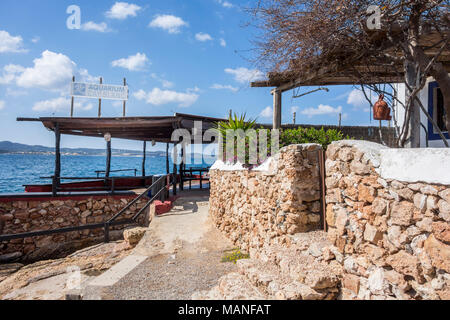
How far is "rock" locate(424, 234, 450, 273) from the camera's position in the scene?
1.93 metres

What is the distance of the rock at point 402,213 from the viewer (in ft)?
7.34

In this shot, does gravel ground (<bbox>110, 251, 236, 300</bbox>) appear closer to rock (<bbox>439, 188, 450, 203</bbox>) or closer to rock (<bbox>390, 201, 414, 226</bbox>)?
rock (<bbox>390, 201, 414, 226</bbox>)

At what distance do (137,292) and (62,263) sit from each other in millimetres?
3854

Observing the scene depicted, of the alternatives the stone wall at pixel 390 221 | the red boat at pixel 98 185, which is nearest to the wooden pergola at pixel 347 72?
the stone wall at pixel 390 221

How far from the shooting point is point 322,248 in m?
3.23

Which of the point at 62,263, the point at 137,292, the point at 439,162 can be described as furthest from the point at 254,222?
the point at 62,263

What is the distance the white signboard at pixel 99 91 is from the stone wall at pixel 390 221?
13.5 metres

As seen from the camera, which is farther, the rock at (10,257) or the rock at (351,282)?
the rock at (10,257)

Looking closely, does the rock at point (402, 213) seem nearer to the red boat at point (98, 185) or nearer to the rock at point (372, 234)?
the rock at point (372, 234)

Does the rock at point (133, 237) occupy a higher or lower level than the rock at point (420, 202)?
lower

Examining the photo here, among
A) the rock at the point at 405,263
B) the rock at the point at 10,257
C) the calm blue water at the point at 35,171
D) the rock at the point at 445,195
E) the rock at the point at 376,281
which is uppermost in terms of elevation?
the rock at the point at 445,195

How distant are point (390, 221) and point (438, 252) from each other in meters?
0.46

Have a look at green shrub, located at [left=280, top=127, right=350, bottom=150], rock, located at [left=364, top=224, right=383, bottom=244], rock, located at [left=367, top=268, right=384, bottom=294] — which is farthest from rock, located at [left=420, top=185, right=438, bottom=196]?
green shrub, located at [left=280, top=127, right=350, bottom=150]

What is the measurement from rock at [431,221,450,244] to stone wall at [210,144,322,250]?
1.78 meters
